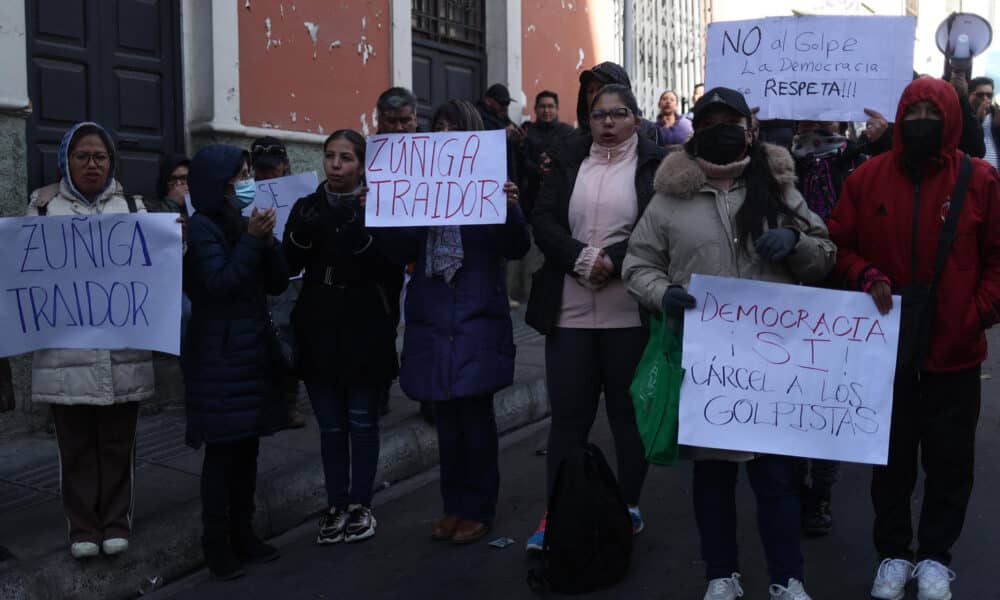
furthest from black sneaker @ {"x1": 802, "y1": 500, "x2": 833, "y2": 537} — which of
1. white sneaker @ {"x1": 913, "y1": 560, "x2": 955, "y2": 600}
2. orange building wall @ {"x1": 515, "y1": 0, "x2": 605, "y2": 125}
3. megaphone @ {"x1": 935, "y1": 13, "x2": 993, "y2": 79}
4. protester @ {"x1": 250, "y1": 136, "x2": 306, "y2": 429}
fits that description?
megaphone @ {"x1": 935, "y1": 13, "x2": 993, "y2": 79}

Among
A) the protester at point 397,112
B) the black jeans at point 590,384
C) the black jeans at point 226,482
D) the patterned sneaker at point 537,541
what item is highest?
the protester at point 397,112

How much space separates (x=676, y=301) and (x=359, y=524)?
1882 millimetres

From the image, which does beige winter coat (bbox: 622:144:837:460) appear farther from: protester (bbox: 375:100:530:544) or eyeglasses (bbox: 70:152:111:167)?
eyeglasses (bbox: 70:152:111:167)

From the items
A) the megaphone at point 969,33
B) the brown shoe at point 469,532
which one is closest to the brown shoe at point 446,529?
the brown shoe at point 469,532

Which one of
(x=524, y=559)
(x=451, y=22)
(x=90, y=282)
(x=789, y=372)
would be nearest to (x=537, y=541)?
(x=524, y=559)

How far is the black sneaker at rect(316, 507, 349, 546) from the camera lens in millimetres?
4473

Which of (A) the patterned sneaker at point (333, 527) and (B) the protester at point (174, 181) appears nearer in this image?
(A) the patterned sneaker at point (333, 527)

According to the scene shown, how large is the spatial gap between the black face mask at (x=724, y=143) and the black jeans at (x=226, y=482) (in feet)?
6.65

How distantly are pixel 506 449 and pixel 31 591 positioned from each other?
288 cm

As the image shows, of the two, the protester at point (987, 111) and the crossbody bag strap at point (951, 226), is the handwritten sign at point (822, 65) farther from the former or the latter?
the crossbody bag strap at point (951, 226)

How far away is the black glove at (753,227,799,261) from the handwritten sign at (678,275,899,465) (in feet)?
0.40

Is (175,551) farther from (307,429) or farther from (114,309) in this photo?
(307,429)

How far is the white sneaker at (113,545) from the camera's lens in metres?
3.94

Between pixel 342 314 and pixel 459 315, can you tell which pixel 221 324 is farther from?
pixel 459 315
